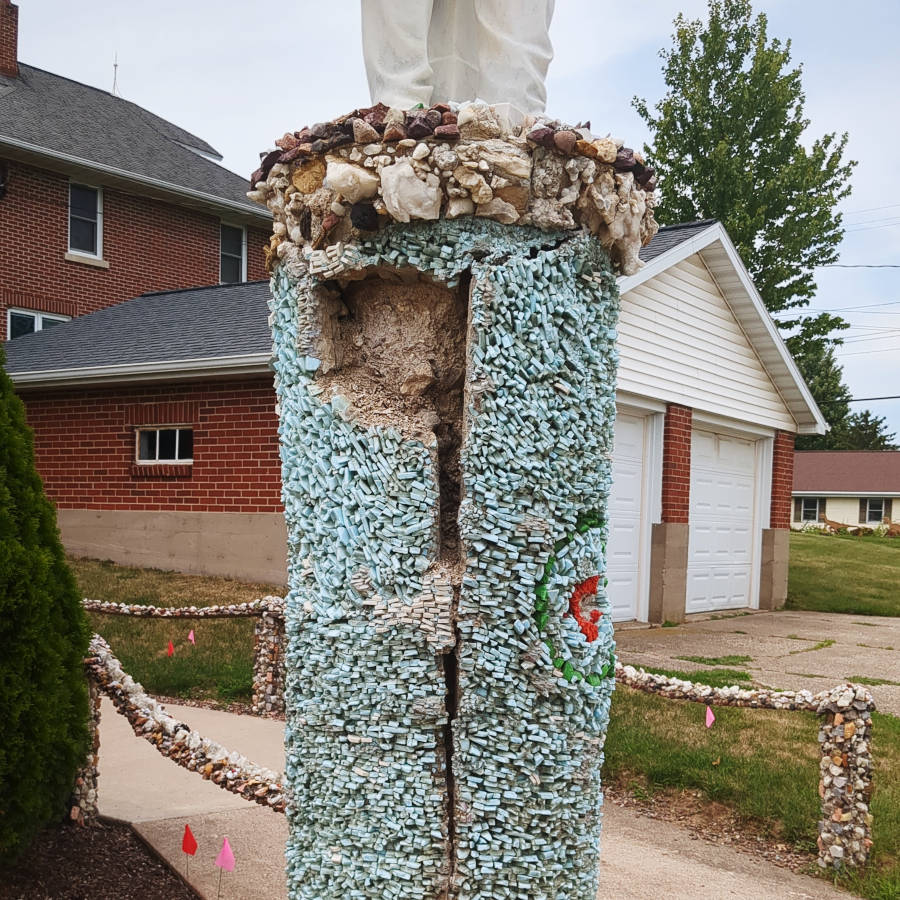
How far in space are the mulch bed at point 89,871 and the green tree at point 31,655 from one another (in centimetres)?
22

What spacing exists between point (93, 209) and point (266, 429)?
914 centimetres

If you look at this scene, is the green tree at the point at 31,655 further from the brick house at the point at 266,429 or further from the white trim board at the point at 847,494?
the white trim board at the point at 847,494

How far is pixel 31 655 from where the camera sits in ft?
11.1

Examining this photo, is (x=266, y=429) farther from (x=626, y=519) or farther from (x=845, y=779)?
(x=845, y=779)

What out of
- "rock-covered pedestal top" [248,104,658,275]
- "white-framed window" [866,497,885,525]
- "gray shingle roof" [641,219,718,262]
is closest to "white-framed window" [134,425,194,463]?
"gray shingle roof" [641,219,718,262]

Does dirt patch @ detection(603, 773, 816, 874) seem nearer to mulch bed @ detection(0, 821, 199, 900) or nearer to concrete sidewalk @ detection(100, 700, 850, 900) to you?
concrete sidewalk @ detection(100, 700, 850, 900)

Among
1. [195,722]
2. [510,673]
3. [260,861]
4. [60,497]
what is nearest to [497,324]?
[510,673]

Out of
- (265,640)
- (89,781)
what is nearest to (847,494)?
(265,640)

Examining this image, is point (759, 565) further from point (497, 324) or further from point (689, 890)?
point (497, 324)

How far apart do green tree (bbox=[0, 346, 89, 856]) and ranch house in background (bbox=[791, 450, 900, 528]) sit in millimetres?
38364

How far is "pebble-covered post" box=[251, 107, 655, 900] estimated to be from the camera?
6.91 ft

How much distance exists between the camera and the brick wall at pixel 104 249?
1652cm

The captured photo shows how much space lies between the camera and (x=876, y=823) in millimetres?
4598

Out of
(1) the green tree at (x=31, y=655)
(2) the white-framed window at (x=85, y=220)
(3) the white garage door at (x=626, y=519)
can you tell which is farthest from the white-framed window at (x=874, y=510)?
(1) the green tree at (x=31, y=655)
